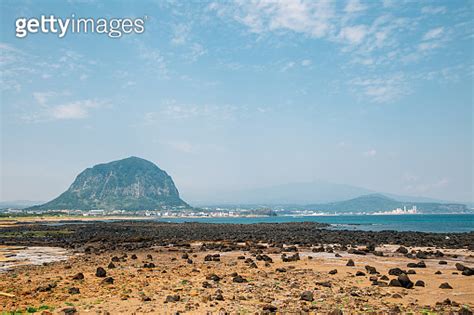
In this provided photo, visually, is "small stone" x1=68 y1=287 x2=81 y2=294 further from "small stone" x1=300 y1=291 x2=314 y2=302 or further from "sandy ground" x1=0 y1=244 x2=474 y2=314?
"small stone" x1=300 y1=291 x2=314 y2=302

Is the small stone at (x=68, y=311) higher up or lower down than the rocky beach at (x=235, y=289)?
higher up

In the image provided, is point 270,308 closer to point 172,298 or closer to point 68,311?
point 172,298

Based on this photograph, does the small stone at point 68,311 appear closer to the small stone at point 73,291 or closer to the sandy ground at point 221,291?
the sandy ground at point 221,291

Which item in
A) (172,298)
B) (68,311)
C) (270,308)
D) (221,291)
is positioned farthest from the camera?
(221,291)

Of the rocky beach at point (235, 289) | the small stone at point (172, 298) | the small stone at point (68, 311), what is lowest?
the rocky beach at point (235, 289)

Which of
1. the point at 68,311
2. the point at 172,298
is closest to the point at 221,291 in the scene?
the point at 172,298

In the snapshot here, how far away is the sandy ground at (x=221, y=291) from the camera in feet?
49.4

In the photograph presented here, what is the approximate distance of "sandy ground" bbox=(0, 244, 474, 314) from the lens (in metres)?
15.1

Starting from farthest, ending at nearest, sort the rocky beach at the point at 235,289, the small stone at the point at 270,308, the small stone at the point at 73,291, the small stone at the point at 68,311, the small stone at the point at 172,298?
the small stone at the point at 73,291
the small stone at the point at 172,298
the rocky beach at the point at 235,289
the small stone at the point at 270,308
the small stone at the point at 68,311

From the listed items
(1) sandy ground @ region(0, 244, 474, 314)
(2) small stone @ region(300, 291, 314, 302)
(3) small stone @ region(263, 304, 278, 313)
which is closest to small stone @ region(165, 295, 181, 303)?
(1) sandy ground @ region(0, 244, 474, 314)

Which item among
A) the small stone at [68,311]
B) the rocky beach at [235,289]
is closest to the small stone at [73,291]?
the rocky beach at [235,289]

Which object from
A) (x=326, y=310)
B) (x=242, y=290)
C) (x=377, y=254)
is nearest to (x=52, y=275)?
(x=242, y=290)

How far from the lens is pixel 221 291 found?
59.2ft

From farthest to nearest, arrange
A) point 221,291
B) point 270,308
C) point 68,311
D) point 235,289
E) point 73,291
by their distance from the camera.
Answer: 1. point 235,289
2. point 221,291
3. point 73,291
4. point 270,308
5. point 68,311
